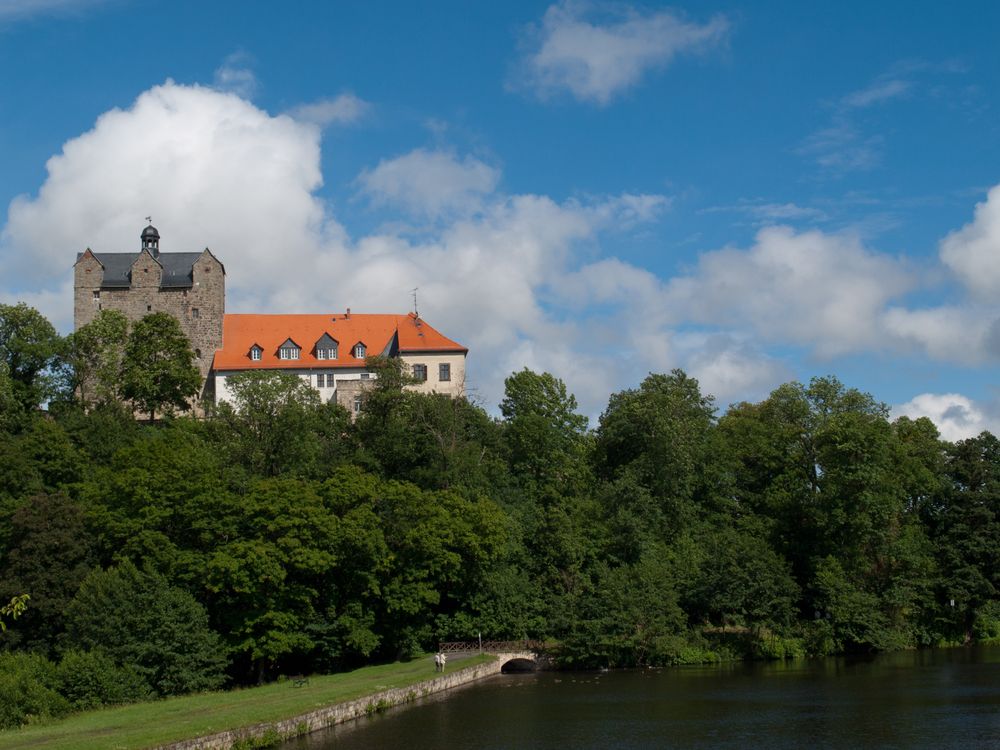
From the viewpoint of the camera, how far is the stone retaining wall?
24.4 m

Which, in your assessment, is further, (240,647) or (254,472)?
(254,472)

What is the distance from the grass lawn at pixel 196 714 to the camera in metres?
23.7

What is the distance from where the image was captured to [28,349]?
190 feet

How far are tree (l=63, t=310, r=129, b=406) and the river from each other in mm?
32244

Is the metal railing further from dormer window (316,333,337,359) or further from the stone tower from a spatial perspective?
the stone tower

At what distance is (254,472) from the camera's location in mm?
49562

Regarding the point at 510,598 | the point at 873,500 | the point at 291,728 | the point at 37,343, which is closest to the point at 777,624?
the point at 873,500

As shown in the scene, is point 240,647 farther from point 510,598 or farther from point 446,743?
point 446,743

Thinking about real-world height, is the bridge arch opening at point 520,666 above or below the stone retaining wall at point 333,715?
below

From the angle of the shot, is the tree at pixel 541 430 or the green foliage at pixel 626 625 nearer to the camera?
the green foliage at pixel 626 625

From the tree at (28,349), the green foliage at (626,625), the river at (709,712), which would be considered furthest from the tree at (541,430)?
the tree at (28,349)

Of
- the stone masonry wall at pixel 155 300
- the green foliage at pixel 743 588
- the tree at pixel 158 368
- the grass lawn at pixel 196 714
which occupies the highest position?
the stone masonry wall at pixel 155 300

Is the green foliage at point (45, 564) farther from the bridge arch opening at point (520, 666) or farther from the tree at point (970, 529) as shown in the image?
the tree at point (970, 529)

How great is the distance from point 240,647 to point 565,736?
54.8ft
